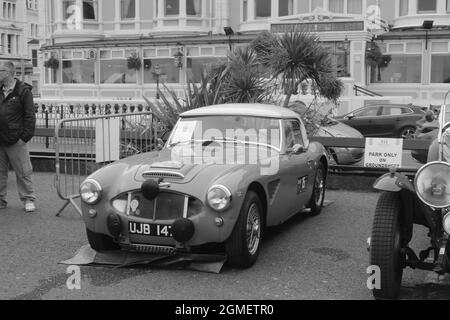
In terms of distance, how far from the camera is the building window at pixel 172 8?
35.6 m

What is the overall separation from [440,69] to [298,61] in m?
19.3

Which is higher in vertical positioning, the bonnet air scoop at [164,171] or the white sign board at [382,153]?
the bonnet air scoop at [164,171]

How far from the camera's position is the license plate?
18.2ft

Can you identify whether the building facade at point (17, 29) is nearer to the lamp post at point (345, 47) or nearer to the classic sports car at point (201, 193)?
the lamp post at point (345, 47)

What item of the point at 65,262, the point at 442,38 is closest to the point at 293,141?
the point at 65,262

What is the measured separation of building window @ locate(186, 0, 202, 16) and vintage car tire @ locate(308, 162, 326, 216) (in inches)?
1122

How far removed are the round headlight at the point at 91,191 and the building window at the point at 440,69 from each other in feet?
82.9

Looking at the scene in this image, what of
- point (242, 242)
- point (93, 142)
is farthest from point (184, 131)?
point (93, 142)

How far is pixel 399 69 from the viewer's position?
29062 mm

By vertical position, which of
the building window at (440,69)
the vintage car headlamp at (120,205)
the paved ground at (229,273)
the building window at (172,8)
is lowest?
the paved ground at (229,273)

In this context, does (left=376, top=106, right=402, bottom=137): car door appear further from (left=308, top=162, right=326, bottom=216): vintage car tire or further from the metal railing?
(left=308, top=162, right=326, bottom=216): vintage car tire

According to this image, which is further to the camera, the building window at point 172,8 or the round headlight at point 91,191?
the building window at point 172,8

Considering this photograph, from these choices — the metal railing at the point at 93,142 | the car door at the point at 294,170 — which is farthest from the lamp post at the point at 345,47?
the car door at the point at 294,170

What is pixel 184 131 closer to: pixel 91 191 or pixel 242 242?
pixel 91 191
